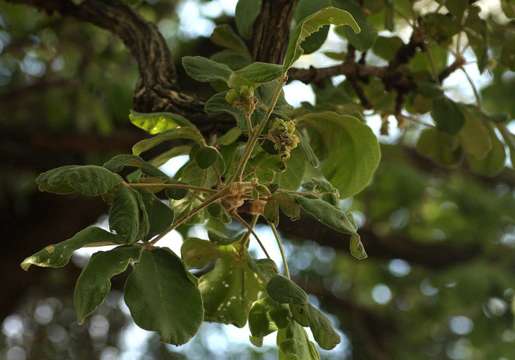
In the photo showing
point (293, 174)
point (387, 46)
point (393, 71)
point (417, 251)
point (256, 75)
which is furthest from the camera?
point (417, 251)

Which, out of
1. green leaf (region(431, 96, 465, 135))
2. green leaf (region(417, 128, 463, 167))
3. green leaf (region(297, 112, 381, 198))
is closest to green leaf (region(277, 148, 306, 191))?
green leaf (region(297, 112, 381, 198))

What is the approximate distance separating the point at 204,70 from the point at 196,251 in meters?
0.23

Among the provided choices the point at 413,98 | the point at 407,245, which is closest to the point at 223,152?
the point at 413,98

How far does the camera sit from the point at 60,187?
2.37 ft

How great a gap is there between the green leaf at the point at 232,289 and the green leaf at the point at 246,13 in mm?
274

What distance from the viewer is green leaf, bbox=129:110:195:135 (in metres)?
0.81

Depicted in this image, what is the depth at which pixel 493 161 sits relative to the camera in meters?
1.25

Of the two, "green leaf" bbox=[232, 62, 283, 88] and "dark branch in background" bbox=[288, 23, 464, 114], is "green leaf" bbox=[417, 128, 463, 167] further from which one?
"green leaf" bbox=[232, 62, 283, 88]

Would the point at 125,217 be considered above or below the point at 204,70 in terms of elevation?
below

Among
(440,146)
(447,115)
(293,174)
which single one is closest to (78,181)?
(293,174)

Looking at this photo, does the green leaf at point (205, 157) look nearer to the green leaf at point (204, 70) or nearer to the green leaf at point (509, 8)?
the green leaf at point (204, 70)

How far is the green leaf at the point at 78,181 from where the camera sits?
699mm

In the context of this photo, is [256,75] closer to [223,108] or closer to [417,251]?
[223,108]

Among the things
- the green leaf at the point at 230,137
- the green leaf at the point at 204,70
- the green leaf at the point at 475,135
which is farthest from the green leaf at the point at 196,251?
the green leaf at the point at 475,135
